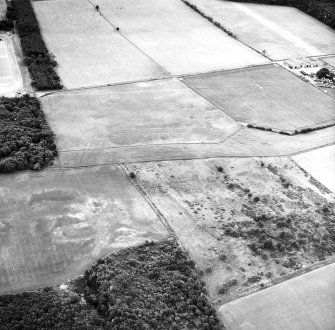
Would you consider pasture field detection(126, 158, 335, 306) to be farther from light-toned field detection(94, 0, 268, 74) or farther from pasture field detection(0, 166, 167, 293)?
light-toned field detection(94, 0, 268, 74)

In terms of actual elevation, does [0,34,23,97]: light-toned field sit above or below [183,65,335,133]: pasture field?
below

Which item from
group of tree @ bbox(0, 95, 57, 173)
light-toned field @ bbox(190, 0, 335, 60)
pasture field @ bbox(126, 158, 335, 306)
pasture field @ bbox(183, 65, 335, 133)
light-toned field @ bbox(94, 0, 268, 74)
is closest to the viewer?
pasture field @ bbox(126, 158, 335, 306)

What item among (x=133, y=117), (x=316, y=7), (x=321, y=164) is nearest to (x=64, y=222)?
(x=133, y=117)

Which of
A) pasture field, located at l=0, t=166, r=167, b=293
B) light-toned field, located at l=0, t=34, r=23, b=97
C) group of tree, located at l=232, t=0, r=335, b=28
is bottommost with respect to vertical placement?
pasture field, located at l=0, t=166, r=167, b=293

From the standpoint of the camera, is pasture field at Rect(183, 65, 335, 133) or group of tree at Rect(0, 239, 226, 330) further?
pasture field at Rect(183, 65, 335, 133)

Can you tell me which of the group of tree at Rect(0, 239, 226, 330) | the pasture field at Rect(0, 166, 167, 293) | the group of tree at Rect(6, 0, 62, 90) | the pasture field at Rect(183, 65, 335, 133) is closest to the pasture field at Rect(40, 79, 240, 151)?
the pasture field at Rect(183, 65, 335, 133)

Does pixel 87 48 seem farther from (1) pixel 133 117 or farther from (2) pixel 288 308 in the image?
(2) pixel 288 308

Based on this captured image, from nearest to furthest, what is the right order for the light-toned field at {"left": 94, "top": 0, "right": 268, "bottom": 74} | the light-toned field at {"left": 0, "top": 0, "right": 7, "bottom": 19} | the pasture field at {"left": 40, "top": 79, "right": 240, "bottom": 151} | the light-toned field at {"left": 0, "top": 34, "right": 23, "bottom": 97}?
1. the pasture field at {"left": 40, "top": 79, "right": 240, "bottom": 151}
2. the light-toned field at {"left": 0, "top": 34, "right": 23, "bottom": 97}
3. the light-toned field at {"left": 94, "top": 0, "right": 268, "bottom": 74}
4. the light-toned field at {"left": 0, "top": 0, "right": 7, "bottom": 19}

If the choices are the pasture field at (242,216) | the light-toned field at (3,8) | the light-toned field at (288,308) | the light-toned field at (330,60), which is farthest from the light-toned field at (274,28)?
the light-toned field at (288,308)
